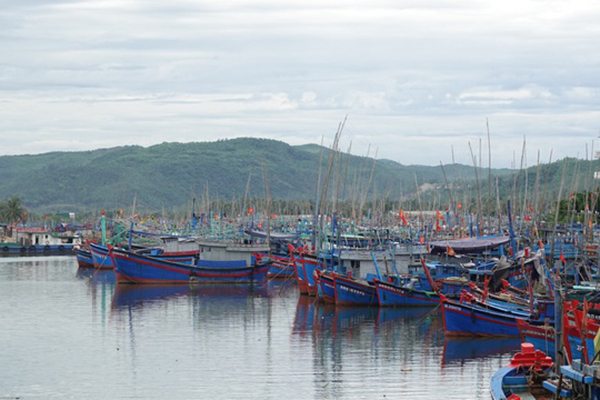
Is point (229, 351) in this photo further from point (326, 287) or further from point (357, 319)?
point (326, 287)

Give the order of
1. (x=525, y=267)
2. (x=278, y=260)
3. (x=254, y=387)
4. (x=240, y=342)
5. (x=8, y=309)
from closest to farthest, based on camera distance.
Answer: (x=254, y=387) → (x=240, y=342) → (x=525, y=267) → (x=8, y=309) → (x=278, y=260)

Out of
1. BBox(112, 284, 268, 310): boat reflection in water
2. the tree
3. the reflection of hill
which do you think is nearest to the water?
BBox(112, 284, 268, 310): boat reflection in water

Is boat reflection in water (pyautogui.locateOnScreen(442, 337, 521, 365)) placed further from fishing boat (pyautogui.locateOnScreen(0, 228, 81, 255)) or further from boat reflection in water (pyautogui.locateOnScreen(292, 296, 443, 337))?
fishing boat (pyautogui.locateOnScreen(0, 228, 81, 255))

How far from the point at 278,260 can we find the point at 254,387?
36.6 meters

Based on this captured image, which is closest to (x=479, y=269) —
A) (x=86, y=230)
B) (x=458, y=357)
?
(x=458, y=357)

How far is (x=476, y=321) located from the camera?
34094mm

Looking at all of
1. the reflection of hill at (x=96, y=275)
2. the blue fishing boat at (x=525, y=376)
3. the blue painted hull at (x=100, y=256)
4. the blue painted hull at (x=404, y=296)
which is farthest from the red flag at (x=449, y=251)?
the blue painted hull at (x=100, y=256)

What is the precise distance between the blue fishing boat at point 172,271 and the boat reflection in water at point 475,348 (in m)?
25.1

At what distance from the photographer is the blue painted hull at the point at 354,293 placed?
44.0m

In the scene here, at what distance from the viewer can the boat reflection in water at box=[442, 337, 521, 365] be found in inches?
1271

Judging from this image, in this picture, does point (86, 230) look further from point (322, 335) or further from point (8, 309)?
point (322, 335)

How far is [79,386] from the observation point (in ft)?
94.2

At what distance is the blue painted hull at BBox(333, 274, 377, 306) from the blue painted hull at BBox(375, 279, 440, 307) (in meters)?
0.83

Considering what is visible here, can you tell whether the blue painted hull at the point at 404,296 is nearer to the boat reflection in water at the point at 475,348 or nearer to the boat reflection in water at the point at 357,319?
the boat reflection in water at the point at 357,319
